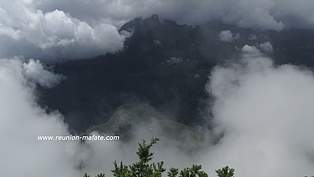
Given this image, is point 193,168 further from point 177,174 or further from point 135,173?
point 135,173

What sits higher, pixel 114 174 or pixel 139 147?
pixel 139 147

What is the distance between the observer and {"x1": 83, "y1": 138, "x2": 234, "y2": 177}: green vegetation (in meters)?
34.4

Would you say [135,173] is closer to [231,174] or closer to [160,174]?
[160,174]

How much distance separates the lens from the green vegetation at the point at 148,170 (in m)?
34.4

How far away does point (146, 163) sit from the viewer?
3644 centimetres

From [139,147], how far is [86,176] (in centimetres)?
508

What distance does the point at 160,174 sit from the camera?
114ft

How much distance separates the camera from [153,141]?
1459 inches

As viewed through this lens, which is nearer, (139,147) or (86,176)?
(86,176)

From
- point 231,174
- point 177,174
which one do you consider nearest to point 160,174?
point 177,174

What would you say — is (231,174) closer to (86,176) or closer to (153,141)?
(153,141)

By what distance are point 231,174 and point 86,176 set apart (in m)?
10.0

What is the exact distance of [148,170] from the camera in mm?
35625

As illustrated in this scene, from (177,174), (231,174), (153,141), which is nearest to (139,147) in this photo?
(153,141)
